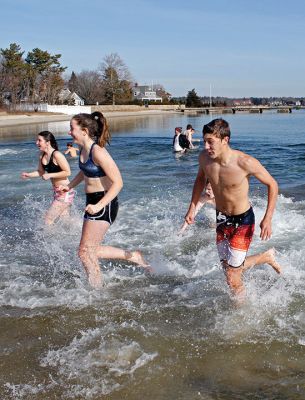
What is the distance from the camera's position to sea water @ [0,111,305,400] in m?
3.88

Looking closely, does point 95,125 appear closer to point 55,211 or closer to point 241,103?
point 55,211

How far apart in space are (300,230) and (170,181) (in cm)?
648

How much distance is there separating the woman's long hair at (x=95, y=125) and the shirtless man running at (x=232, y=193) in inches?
44.9

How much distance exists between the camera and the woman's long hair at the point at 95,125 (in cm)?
522

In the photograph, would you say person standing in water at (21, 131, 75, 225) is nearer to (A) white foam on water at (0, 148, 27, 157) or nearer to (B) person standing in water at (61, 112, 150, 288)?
(B) person standing in water at (61, 112, 150, 288)

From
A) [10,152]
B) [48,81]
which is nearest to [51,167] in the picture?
[10,152]

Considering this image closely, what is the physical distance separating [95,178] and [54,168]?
8.17 feet

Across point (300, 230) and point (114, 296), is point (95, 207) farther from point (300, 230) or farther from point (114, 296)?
point (300, 230)

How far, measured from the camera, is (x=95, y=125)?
5.26 m

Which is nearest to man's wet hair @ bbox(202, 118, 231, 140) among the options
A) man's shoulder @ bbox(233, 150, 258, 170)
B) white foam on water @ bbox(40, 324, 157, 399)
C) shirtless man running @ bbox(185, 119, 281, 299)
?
shirtless man running @ bbox(185, 119, 281, 299)

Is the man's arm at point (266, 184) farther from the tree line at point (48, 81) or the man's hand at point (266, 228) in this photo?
the tree line at point (48, 81)

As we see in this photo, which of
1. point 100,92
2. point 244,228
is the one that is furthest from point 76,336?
point 100,92

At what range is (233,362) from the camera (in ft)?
13.6

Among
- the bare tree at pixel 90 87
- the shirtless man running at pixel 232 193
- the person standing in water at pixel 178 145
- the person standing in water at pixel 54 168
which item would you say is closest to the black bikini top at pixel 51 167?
the person standing in water at pixel 54 168
